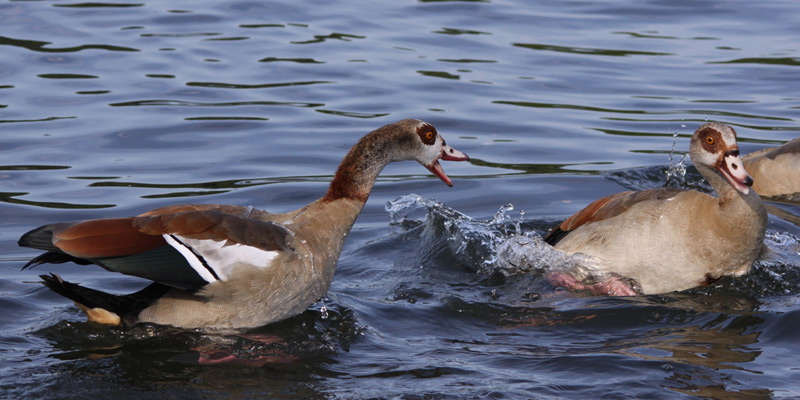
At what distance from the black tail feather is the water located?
20 cm

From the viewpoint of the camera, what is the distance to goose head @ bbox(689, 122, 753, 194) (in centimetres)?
709

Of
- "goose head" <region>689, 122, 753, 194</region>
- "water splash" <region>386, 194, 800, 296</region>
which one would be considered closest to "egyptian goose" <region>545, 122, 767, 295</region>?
"goose head" <region>689, 122, 753, 194</region>

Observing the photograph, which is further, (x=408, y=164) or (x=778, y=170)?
(x=408, y=164)

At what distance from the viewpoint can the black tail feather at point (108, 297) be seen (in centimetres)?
623

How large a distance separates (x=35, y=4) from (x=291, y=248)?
10.4 m

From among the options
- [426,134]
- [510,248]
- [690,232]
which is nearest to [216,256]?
[426,134]

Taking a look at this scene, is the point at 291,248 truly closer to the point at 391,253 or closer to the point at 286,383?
the point at 286,383

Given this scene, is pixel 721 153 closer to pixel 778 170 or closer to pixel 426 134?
pixel 426 134

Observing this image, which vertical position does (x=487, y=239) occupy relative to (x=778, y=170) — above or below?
below

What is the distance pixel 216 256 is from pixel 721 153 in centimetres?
333

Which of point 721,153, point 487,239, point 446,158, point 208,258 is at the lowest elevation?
point 487,239

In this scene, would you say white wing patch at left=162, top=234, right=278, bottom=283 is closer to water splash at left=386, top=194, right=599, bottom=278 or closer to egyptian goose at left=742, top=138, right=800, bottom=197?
water splash at left=386, top=194, right=599, bottom=278

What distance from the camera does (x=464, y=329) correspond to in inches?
269

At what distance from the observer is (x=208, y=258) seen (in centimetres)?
619
